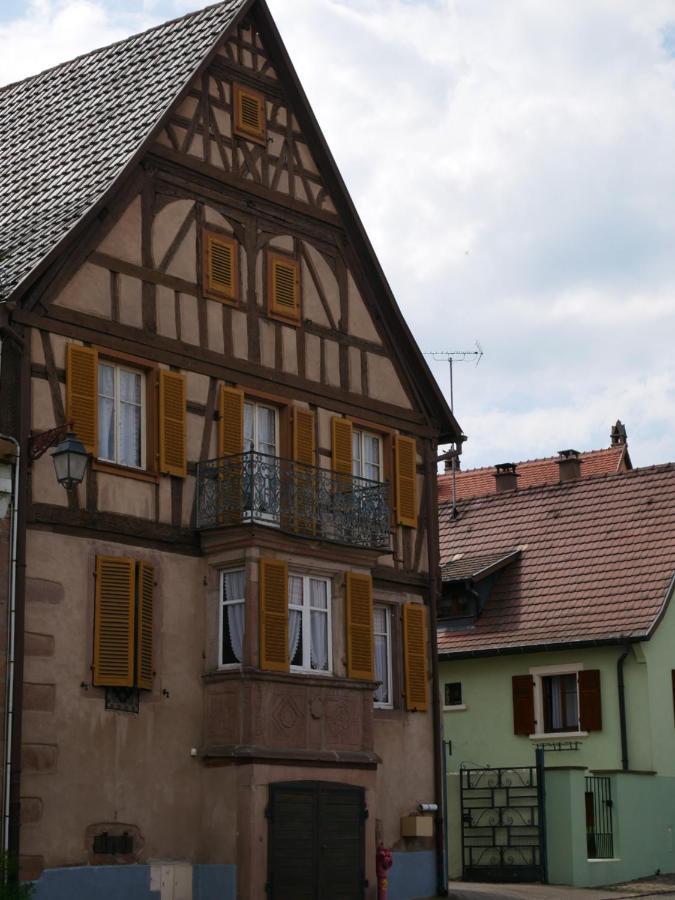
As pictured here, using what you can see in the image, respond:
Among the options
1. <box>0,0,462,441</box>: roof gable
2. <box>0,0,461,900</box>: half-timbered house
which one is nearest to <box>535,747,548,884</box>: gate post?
<box>0,0,461,900</box>: half-timbered house

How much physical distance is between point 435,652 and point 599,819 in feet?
16.2

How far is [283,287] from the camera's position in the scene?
101ft

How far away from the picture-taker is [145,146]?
28.4 m

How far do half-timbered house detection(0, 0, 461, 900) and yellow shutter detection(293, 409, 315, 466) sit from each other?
4cm

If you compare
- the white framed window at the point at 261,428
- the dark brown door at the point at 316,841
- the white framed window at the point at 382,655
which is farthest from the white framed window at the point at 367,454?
the dark brown door at the point at 316,841

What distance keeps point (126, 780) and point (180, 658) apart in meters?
2.13

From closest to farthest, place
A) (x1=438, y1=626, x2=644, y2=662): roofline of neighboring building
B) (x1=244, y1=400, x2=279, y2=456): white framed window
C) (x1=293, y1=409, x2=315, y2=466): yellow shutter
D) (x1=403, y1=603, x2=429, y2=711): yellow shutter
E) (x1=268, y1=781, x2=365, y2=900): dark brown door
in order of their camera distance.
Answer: (x1=268, y1=781, x2=365, y2=900): dark brown door < (x1=244, y1=400, x2=279, y2=456): white framed window < (x1=293, y1=409, x2=315, y2=466): yellow shutter < (x1=403, y1=603, x2=429, y2=711): yellow shutter < (x1=438, y1=626, x2=644, y2=662): roofline of neighboring building

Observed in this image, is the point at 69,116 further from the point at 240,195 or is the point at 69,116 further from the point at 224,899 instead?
the point at 224,899

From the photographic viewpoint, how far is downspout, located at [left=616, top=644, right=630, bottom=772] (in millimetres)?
35844

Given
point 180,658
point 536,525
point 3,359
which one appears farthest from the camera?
point 536,525

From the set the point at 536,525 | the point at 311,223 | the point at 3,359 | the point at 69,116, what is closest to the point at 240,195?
the point at 311,223

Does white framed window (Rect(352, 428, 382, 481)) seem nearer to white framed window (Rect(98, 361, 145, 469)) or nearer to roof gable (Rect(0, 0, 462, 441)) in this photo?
roof gable (Rect(0, 0, 462, 441))

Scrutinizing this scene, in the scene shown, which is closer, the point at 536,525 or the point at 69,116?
the point at 69,116

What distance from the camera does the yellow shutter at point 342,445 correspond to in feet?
101
